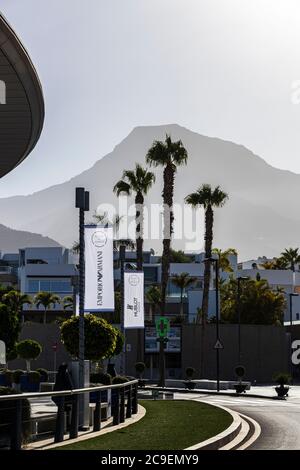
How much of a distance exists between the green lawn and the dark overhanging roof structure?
30.4 feet

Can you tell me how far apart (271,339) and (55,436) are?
6205 centimetres

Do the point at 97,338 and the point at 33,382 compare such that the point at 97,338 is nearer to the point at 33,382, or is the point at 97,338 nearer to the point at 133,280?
the point at 133,280

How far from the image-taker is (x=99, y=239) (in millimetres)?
23656

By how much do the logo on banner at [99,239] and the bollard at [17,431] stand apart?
9.32 metres

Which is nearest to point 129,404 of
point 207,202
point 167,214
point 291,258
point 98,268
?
point 98,268

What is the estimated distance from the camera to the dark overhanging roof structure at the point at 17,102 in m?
20.6

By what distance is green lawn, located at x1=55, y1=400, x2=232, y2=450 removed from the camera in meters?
16.5

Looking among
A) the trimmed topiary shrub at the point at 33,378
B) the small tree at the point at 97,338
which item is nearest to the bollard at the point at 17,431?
the small tree at the point at 97,338

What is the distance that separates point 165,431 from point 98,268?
5.49 m

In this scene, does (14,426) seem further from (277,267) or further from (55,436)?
(277,267)

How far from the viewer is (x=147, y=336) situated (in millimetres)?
74250

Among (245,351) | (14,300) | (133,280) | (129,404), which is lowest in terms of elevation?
(245,351)

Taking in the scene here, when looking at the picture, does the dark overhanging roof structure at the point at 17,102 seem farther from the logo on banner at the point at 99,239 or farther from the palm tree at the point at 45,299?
the palm tree at the point at 45,299
